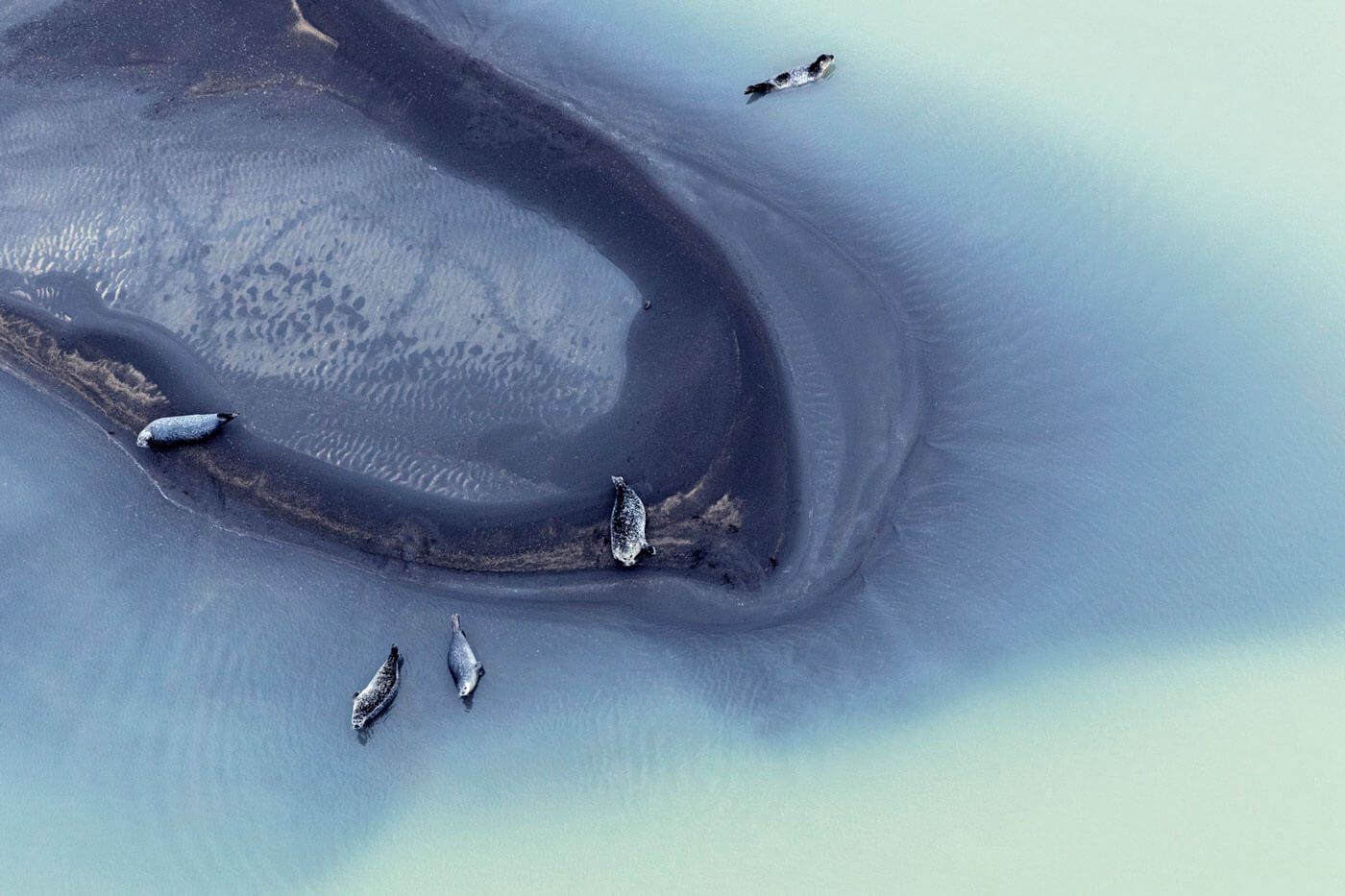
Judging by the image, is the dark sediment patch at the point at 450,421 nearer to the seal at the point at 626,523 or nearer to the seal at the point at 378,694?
the seal at the point at 626,523

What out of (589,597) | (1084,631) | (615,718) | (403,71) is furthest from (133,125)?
→ (1084,631)

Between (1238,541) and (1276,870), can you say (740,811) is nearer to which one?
(1276,870)

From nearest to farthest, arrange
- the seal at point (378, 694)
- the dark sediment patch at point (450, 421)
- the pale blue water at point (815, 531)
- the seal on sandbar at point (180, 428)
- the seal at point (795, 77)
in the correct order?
the seal at point (378, 694) → the pale blue water at point (815, 531) → the seal on sandbar at point (180, 428) → the dark sediment patch at point (450, 421) → the seal at point (795, 77)

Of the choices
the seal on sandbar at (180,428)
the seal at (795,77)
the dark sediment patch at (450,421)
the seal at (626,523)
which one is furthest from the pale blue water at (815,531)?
the seal at (626,523)

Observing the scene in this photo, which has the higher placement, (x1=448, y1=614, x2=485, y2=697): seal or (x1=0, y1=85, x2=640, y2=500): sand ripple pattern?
(x1=0, y1=85, x2=640, y2=500): sand ripple pattern

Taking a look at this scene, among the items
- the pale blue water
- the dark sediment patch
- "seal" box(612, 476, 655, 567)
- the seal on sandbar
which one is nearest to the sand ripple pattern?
the pale blue water

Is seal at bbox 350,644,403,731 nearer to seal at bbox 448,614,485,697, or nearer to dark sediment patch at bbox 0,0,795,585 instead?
seal at bbox 448,614,485,697

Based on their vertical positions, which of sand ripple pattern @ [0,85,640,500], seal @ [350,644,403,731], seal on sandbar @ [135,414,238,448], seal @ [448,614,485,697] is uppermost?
sand ripple pattern @ [0,85,640,500]
